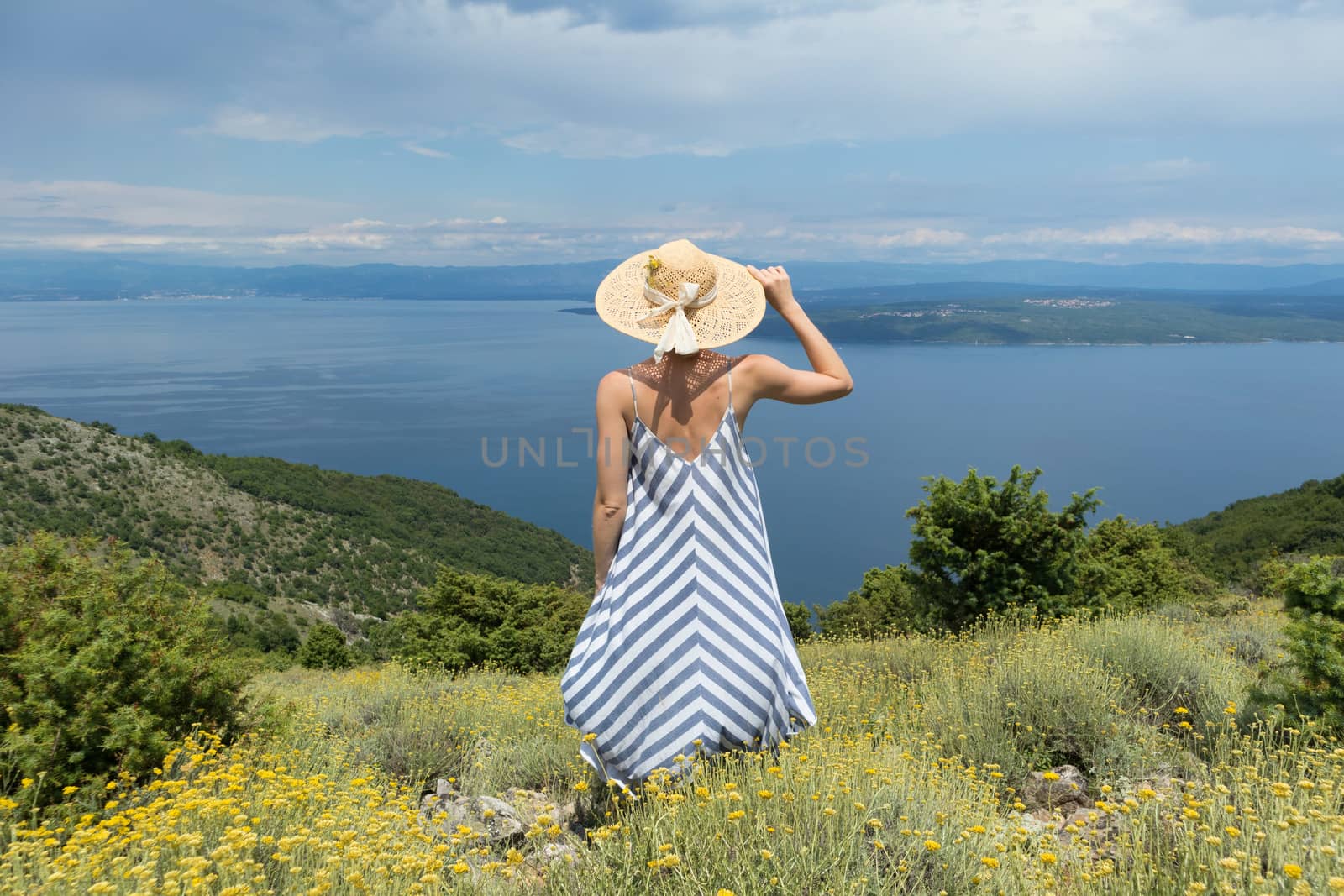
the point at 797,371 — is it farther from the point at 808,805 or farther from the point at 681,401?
the point at 808,805

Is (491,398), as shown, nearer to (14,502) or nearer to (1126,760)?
(14,502)

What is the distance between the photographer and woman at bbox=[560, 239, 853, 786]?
275cm

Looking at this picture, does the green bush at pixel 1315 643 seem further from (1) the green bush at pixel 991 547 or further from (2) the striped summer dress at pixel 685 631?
(1) the green bush at pixel 991 547

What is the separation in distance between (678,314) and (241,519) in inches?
2397

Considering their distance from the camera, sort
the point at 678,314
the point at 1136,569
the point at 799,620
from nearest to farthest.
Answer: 1. the point at 678,314
2. the point at 1136,569
3. the point at 799,620

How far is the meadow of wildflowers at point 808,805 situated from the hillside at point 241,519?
152 feet

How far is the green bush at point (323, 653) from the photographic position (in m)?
24.1

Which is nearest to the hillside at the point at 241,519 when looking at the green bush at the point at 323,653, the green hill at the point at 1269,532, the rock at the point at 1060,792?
the green bush at the point at 323,653

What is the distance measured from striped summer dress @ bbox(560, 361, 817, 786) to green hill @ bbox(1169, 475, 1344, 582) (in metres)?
31.0

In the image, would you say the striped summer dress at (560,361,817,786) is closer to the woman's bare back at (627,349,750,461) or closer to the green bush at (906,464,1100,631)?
the woman's bare back at (627,349,750,461)

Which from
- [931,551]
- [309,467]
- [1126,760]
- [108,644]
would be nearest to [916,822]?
[1126,760]

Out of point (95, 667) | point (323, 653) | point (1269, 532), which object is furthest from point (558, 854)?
point (1269, 532)

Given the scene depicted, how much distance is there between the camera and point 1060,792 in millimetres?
3354

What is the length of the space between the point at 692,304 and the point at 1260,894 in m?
2.35
